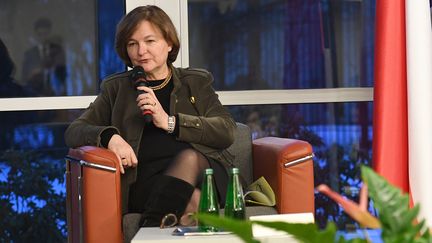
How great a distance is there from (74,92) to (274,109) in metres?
1.10

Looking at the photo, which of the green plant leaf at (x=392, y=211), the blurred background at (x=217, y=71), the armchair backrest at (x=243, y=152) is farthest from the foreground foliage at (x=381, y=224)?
the blurred background at (x=217, y=71)

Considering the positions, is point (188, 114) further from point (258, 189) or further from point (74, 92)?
point (74, 92)

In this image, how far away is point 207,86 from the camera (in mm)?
3662

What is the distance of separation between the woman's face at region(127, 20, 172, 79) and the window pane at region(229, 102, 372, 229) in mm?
1204

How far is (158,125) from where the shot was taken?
3439mm

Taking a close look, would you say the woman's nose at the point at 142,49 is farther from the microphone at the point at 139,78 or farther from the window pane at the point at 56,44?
the window pane at the point at 56,44

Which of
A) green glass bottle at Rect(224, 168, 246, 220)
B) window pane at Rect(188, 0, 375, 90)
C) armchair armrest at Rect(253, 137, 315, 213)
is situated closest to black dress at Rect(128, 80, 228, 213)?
armchair armrest at Rect(253, 137, 315, 213)

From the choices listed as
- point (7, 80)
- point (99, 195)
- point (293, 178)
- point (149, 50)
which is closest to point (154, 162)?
point (99, 195)

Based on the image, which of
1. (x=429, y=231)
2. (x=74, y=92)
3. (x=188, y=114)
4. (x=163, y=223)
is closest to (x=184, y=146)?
(x=188, y=114)

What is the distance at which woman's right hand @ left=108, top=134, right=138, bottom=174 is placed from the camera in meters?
3.37

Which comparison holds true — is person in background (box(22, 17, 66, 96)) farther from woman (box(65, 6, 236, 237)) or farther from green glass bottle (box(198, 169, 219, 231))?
green glass bottle (box(198, 169, 219, 231))

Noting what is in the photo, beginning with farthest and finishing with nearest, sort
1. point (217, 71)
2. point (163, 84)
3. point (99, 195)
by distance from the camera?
1. point (217, 71)
2. point (163, 84)
3. point (99, 195)

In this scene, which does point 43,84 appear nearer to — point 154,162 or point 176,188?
point 154,162

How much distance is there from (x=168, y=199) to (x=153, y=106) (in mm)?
382
